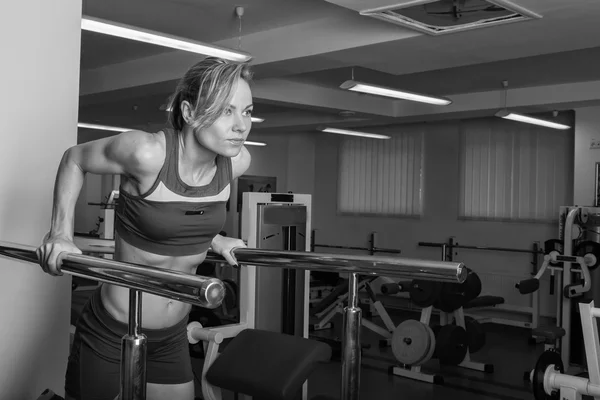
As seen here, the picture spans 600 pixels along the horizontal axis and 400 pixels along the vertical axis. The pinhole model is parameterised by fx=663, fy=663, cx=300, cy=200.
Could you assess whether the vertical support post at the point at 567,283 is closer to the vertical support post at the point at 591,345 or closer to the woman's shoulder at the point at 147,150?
the vertical support post at the point at 591,345

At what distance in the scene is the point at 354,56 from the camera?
15.0 ft

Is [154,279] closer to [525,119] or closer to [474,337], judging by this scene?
[474,337]

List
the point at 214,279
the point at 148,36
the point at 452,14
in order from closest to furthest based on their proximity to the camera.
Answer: the point at 214,279 → the point at 452,14 → the point at 148,36

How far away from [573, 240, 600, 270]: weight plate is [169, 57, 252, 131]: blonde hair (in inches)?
186

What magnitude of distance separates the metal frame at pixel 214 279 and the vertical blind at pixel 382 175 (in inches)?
293

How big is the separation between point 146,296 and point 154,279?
544mm

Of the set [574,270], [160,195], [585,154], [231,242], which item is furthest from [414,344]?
[160,195]

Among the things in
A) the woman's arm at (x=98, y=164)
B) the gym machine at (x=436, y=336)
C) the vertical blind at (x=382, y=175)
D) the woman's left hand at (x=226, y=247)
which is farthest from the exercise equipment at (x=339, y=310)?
the woman's arm at (x=98, y=164)

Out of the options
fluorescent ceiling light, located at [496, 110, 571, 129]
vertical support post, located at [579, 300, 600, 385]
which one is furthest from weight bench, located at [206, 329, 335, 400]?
fluorescent ceiling light, located at [496, 110, 571, 129]

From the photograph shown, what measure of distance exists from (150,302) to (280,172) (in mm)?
8895

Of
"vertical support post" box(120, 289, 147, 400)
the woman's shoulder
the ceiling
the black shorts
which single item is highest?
the ceiling

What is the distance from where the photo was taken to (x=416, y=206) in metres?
8.69

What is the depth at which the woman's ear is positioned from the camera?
1291 millimetres

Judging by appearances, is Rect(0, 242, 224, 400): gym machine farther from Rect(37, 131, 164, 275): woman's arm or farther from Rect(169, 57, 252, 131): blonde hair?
Rect(169, 57, 252, 131): blonde hair
